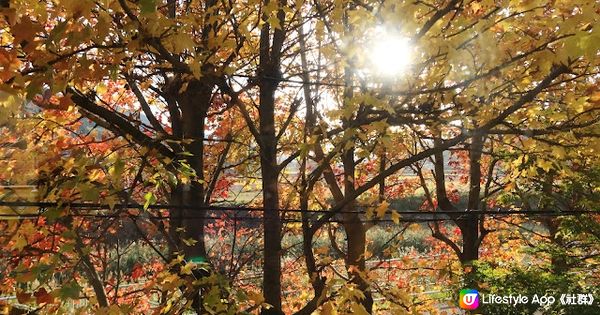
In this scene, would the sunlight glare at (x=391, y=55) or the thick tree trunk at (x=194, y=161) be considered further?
the thick tree trunk at (x=194, y=161)

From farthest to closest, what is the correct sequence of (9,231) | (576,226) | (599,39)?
(576,226)
(9,231)
(599,39)

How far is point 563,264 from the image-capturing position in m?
7.95

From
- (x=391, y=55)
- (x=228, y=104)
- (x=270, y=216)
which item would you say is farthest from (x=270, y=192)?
(x=391, y=55)

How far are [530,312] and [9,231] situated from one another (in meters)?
7.27

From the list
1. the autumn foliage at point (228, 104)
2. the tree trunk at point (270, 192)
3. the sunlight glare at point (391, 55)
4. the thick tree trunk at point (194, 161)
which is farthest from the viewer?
the tree trunk at point (270, 192)

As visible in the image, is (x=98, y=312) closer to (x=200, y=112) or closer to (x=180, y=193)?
(x=180, y=193)

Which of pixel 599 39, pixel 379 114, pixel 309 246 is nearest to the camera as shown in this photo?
pixel 599 39

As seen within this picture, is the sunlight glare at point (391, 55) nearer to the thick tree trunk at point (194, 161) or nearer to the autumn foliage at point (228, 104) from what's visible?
the autumn foliage at point (228, 104)

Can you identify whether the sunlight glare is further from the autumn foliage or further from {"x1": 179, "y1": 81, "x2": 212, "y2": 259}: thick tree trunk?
{"x1": 179, "y1": 81, "x2": 212, "y2": 259}: thick tree trunk

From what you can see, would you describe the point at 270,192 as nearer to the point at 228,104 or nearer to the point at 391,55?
the point at 228,104

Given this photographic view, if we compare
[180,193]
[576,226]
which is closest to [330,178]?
[180,193]

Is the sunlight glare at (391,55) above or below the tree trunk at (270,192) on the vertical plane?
above

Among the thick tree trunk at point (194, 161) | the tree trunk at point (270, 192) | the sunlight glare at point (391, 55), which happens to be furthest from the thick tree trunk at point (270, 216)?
the sunlight glare at point (391, 55)

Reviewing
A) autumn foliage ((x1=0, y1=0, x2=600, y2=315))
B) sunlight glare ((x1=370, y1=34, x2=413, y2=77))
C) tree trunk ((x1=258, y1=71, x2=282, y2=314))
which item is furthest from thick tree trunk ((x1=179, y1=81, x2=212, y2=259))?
sunlight glare ((x1=370, y1=34, x2=413, y2=77))
